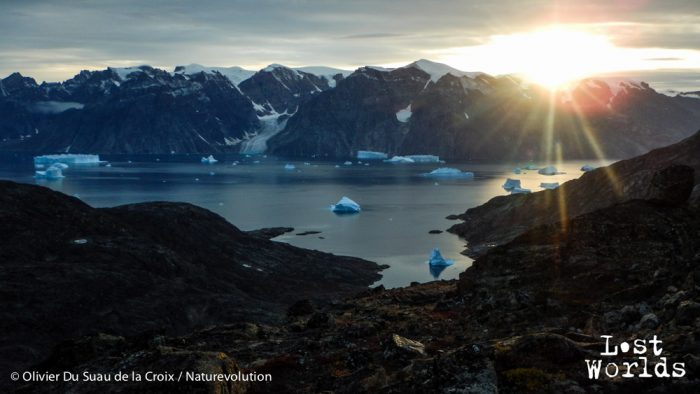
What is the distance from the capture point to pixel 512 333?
73.7ft

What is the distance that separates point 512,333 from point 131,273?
37.7 m

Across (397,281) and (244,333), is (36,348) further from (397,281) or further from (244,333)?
(397,281)

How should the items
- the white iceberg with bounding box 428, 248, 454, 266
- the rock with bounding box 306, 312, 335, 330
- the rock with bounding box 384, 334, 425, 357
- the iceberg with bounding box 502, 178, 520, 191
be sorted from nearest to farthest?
the rock with bounding box 384, 334, 425, 357 < the rock with bounding box 306, 312, 335, 330 < the white iceberg with bounding box 428, 248, 454, 266 < the iceberg with bounding box 502, 178, 520, 191

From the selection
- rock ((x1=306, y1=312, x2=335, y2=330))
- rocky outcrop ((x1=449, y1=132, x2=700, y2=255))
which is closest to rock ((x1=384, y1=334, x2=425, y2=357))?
rock ((x1=306, y1=312, x2=335, y2=330))

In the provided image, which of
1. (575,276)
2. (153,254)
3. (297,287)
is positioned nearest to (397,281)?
(297,287)

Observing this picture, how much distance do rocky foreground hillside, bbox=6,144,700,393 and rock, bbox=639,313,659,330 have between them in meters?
Result: 0.06

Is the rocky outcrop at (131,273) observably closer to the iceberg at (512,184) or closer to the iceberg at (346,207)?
the iceberg at (346,207)

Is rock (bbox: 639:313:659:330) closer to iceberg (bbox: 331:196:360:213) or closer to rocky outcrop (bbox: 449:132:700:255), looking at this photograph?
rocky outcrop (bbox: 449:132:700:255)

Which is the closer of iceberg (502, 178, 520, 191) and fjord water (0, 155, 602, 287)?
fjord water (0, 155, 602, 287)

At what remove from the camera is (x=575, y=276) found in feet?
84.5

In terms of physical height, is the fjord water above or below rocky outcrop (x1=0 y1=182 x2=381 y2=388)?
below

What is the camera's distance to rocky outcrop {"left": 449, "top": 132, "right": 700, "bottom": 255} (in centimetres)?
8175

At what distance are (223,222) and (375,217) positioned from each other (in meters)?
61.1

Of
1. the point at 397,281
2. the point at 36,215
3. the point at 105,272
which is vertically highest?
the point at 36,215
